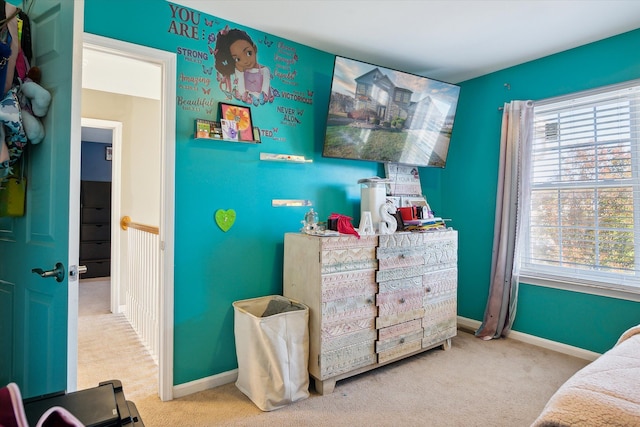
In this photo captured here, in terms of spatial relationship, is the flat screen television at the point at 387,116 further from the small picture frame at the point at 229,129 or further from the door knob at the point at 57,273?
the door knob at the point at 57,273

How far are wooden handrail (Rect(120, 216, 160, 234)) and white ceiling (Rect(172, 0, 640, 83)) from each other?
5.25 feet

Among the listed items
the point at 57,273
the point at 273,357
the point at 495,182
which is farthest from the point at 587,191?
the point at 57,273

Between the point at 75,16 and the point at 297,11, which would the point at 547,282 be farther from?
the point at 75,16

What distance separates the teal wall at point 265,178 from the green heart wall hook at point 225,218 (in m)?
0.03

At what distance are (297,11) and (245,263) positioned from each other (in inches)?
65.9

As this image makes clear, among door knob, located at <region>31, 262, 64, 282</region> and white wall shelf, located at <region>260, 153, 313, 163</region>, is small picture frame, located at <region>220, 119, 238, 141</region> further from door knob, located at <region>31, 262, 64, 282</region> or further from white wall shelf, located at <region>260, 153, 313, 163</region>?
door knob, located at <region>31, 262, 64, 282</region>

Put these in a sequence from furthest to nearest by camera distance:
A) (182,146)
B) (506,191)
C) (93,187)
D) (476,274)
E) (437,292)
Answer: (93,187) → (476,274) → (506,191) → (437,292) → (182,146)

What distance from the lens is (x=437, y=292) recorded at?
9.36 ft

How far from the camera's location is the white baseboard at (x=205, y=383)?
222cm

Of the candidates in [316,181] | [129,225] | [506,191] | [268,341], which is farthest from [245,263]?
[506,191]

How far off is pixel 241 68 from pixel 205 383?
2.09 m

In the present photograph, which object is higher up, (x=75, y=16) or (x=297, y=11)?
(x=297, y=11)

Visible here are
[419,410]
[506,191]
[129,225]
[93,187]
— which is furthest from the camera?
[93,187]

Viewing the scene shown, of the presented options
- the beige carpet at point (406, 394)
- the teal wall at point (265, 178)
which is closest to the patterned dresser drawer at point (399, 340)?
the beige carpet at point (406, 394)
